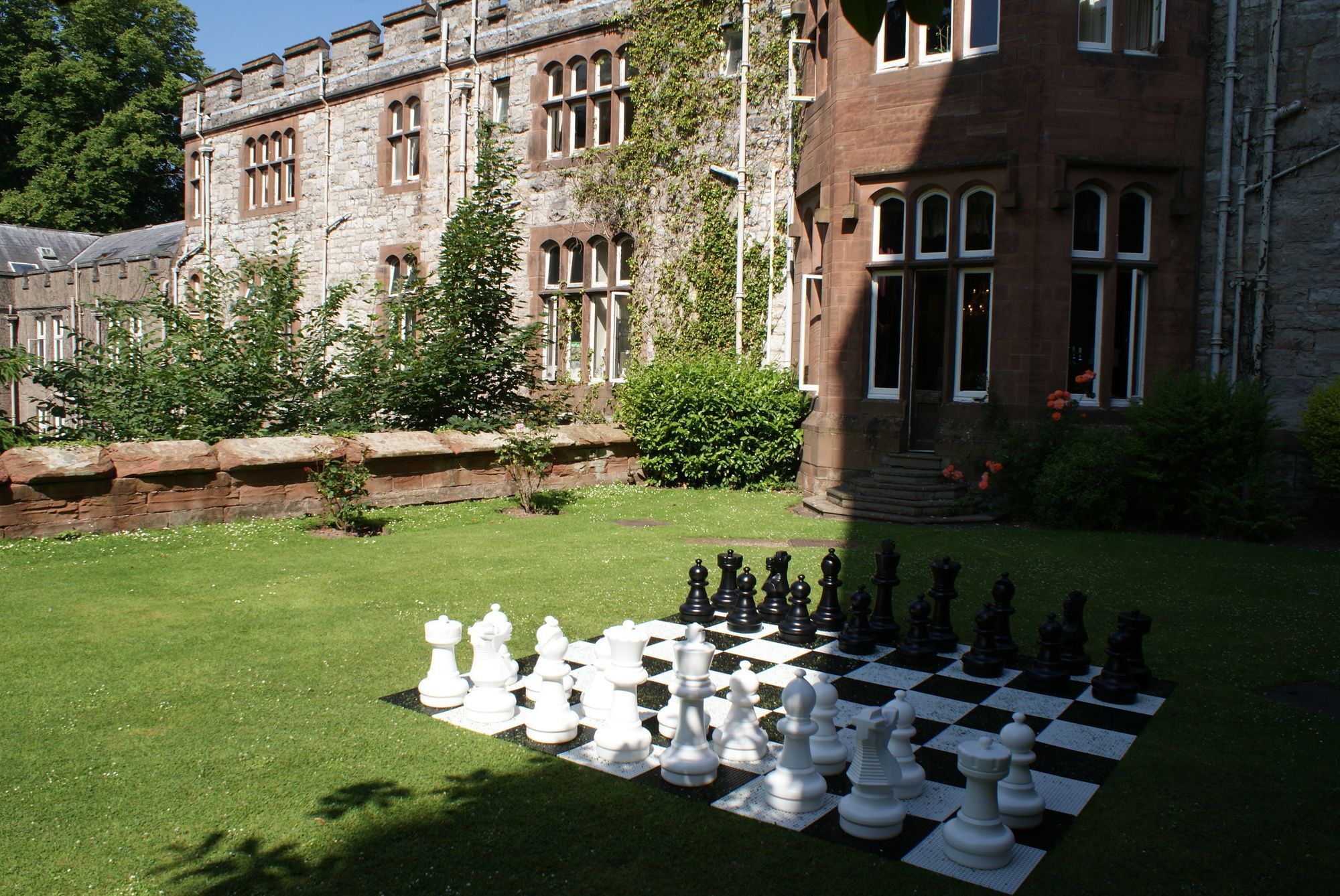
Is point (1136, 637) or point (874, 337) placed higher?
point (874, 337)

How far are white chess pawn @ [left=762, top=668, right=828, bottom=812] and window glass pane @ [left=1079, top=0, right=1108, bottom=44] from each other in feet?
37.1

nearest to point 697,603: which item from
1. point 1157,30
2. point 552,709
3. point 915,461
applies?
point 552,709

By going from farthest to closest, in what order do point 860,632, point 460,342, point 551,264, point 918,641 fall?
1. point 551,264
2. point 460,342
3. point 860,632
4. point 918,641

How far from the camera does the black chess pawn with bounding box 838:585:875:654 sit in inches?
227

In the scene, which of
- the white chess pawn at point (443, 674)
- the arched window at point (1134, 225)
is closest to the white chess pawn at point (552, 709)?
the white chess pawn at point (443, 674)

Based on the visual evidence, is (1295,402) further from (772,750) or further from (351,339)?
(351,339)

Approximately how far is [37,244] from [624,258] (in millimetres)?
30333

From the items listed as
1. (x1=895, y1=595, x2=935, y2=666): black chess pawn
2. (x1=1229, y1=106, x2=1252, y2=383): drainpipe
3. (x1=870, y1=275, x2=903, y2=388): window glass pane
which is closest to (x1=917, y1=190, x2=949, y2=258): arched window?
(x1=870, y1=275, x2=903, y2=388): window glass pane

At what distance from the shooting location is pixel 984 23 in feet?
41.2

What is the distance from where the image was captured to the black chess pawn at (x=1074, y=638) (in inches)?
207

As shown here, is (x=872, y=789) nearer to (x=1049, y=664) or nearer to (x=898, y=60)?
(x=1049, y=664)

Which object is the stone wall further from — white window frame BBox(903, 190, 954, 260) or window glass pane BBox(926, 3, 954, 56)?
window glass pane BBox(926, 3, 954, 56)

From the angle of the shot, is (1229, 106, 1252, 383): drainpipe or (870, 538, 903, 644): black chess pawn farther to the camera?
(1229, 106, 1252, 383): drainpipe

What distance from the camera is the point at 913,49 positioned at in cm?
1274
